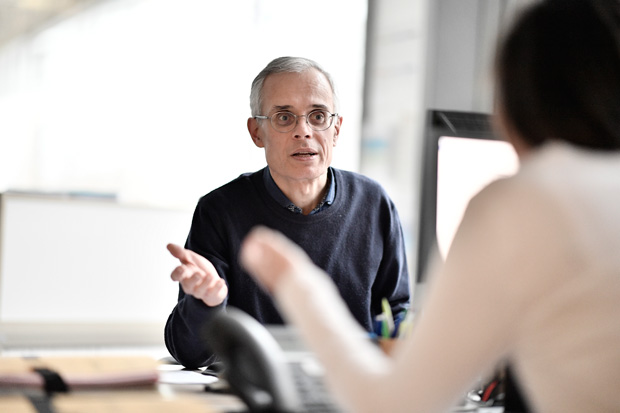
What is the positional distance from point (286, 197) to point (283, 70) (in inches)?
13.4

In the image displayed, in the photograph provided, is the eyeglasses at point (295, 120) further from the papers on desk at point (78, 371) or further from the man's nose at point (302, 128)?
the papers on desk at point (78, 371)

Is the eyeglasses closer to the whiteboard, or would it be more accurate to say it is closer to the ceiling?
the whiteboard

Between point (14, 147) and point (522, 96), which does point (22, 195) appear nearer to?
point (14, 147)

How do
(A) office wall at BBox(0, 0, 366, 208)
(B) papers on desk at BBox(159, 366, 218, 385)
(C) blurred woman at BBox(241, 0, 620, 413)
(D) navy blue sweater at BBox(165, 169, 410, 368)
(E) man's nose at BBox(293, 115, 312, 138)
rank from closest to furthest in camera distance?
(C) blurred woman at BBox(241, 0, 620, 413), (B) papers on desk at BBox(159, 366, 218, 385), (D) navy blue sweater at BBox(165, 169, 410, 368), (E) man's nose at BBox(293, 115, 312, 138), (A) office wall at BBox(0, 0, 366, 208)

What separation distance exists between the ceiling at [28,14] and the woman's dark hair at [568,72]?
3.40m

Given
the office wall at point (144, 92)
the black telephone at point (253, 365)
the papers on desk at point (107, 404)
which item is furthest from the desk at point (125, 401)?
the office wall at point (144, 92)

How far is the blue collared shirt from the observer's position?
2006mm

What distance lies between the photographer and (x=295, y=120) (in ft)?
6.73

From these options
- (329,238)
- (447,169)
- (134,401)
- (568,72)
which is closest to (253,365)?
(134,401)

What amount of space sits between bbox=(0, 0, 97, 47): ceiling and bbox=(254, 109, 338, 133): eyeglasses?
2.19 meters

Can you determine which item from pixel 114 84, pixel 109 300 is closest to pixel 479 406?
pixel 109 300

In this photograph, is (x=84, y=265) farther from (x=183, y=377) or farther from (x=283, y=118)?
(x=183, y=377)

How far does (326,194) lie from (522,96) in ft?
4.11

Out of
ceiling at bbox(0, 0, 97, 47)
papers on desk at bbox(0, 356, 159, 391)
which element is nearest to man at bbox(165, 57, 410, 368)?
A: papers on desk at bbox(0, 356, 159, 391)
